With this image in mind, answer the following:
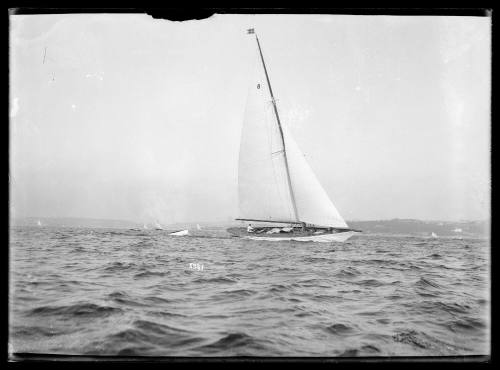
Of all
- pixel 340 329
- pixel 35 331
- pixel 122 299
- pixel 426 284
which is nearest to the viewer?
pixel 35 331

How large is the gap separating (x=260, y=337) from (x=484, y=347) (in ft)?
9.85

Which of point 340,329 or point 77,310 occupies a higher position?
point 77,310

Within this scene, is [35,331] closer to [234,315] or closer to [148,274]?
[234,315]

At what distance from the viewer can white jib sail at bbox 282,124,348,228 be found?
2486cm

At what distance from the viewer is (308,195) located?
82.1 ft

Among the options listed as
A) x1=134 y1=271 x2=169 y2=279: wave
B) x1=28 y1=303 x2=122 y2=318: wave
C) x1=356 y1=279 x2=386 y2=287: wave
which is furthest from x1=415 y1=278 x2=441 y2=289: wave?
x1=28 y1=303 x2=122 y2=318: wave

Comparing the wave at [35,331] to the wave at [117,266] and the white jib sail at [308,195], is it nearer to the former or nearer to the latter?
the wave at [117,266]

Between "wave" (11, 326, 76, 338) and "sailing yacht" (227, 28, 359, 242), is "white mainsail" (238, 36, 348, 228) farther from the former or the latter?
"wave" (11, 326, 76, 338)

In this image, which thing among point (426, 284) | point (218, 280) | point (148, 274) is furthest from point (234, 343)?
point (426, 284)

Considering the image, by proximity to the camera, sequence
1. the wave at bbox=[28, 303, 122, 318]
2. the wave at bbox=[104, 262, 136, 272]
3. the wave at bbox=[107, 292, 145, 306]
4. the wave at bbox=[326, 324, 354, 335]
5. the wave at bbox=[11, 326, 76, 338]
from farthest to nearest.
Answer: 1. the wave at bbox=[104, 262, 136, 272]
2. the wave at bbox=[107, 292, 145, 306]
3. the wave at bbox=[28, 303, 122, 318]
4. the wave at bbox=[326, 324, 354, 335]
5. the wave at bbox=[11, 326, 76, 338]

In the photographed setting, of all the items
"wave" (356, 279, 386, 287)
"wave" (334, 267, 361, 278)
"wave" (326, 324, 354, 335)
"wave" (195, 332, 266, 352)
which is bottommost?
"wave" (334, 267, 361, 278)

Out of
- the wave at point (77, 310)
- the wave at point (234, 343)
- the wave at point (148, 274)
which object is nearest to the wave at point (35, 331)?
the wave at point (77, 310)

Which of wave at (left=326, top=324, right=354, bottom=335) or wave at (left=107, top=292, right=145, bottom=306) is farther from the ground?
wave at (left=107, top=292, right=145, bottom=306)

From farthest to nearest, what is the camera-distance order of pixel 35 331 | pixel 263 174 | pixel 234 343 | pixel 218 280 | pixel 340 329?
pixel 263 174
pixel 218 280
pixel 340 329
pixel 35 331
pixel 234 343
